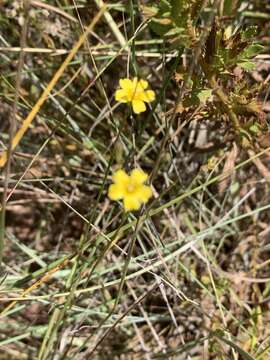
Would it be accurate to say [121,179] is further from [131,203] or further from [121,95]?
[121,95]

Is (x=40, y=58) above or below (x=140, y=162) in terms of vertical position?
above

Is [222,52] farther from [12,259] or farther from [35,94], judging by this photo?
[12,259]

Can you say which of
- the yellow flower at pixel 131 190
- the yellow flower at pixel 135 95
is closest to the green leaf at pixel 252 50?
the yellow flower at pixel 135 95

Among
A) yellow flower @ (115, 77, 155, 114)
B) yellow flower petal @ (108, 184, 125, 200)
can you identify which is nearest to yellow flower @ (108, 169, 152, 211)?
yellow flower petal @ (108, 184, 125, 200)

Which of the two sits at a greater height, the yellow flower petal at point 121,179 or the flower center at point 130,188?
the yellow flower petal at point 121,179

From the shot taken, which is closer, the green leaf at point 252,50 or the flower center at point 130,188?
the flower center at point 130,188

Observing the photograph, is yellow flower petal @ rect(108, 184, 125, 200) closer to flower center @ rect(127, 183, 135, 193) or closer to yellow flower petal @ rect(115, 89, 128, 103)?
flower center @ rect(127, 183, 135, 193)

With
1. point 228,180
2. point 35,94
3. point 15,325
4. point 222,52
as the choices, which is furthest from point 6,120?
Answer: point 222,52

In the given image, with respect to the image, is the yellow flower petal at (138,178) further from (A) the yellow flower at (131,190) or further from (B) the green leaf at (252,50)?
(B) the green leaf at (252,50)
